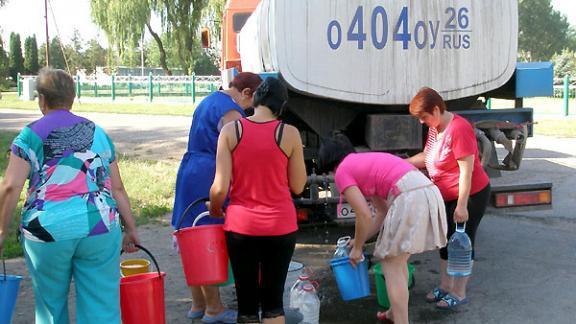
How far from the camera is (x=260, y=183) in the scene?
3453 mm

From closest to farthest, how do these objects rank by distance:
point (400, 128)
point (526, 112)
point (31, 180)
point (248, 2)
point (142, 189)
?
point (31, 180) → point (400, 128) → point (526, 112) → point (142, 189) → point (248, 2)

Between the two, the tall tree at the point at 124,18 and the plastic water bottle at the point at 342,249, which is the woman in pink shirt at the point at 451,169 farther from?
the tall tree at the point at 124,18

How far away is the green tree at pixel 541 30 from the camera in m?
81.4

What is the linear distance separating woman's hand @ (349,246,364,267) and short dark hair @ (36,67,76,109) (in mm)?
1837

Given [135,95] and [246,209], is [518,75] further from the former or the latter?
[135,95]

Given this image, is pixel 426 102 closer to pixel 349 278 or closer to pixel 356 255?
pixel 356 255

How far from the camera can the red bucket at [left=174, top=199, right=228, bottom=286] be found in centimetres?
380

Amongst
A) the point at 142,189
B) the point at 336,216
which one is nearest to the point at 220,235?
the point at 336,216

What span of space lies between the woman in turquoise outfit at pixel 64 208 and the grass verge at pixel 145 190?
10.5 feet

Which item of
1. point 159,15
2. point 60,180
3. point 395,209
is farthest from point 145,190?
point 159,15

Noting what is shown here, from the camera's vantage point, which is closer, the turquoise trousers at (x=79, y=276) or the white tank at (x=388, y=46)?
the turquoise trousers at (x=79, y=276)

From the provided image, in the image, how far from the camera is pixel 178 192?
4.45m

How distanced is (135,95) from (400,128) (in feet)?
105

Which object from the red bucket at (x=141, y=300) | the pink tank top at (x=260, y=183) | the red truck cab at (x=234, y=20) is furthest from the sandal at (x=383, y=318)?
the red truck cab at (x=234, y=20)
